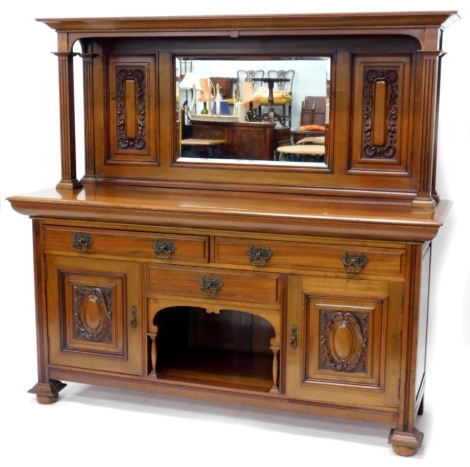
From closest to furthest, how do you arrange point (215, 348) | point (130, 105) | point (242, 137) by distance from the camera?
point (242, 137) < point (130, 105) < point (215, 348)

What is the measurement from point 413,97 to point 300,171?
560mm

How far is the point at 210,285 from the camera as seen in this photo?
3447 millimetres

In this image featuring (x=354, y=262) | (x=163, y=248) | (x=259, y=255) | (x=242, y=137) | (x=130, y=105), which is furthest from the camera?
(x=130, y=105)

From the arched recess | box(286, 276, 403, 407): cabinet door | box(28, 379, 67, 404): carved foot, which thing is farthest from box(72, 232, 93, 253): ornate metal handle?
box(286, 276, 403, 407): cabinet door

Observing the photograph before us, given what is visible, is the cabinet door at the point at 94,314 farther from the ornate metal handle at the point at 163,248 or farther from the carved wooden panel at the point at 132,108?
the carved wooden panel at the point at 132,108

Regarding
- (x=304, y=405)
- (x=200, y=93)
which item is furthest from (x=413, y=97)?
(x=304, y=405)

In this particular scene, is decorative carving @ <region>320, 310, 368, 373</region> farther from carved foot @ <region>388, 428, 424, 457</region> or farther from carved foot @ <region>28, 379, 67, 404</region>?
carved foot @ <region>28, 379, 67, 404</region>

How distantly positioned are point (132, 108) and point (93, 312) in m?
0.93

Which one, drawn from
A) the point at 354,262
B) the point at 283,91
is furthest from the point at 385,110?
the point at 354,262

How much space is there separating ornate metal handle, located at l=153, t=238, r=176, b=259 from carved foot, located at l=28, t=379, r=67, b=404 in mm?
805

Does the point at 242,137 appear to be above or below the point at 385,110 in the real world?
below

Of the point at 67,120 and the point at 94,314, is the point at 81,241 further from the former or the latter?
the point at 67,120

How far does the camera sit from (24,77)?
452 cm

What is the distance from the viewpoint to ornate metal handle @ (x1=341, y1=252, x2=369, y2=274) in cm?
323
